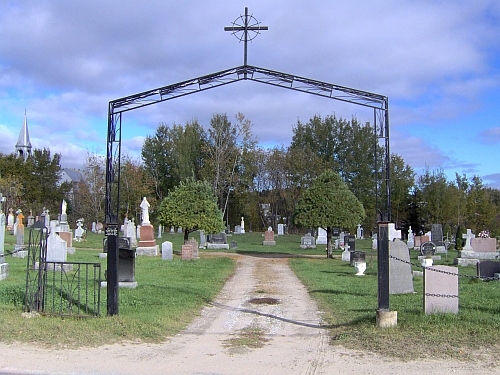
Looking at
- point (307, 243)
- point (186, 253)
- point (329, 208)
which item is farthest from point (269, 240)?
point (186, 253)

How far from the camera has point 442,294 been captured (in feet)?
30.2

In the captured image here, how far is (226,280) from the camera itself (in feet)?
54.3

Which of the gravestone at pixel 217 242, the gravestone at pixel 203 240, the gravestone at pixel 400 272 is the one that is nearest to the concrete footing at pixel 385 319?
the gravestone at pixel 400 272

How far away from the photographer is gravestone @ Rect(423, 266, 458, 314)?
920 cm

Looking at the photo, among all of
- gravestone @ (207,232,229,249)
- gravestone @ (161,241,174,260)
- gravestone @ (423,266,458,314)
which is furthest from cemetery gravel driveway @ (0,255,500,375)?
gravestone @ (207,232,229,249)

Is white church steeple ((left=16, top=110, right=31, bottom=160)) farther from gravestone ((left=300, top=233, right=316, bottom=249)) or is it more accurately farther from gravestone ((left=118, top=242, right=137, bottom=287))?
gravestone ((left=118, top=242, right=137, bottom=287))

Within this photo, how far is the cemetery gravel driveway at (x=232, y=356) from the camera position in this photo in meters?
6.39

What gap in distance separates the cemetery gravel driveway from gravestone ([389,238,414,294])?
125 inches

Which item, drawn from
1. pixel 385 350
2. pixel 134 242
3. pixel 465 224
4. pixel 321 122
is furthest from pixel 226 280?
pixel 321 122

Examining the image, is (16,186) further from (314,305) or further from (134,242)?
(314,305)

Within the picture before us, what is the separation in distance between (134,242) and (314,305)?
2145cm

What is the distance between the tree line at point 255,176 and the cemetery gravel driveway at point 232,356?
148ft

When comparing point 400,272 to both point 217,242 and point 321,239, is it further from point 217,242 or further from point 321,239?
point 321,239

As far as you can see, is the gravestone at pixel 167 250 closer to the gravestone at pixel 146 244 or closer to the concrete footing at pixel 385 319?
the gravestone at pixel 146 244
